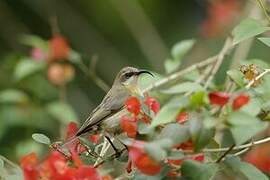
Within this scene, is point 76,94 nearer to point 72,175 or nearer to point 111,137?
point 111,137

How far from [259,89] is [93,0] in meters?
6.01

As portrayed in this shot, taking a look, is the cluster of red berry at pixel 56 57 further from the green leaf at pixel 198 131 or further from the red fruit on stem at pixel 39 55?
the green leaf at pixel 198 131

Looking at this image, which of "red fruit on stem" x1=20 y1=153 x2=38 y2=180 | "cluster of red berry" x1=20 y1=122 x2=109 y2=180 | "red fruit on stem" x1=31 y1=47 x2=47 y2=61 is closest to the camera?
"cluster of red berry" x1=20 y1=122 x2=109 y2=180

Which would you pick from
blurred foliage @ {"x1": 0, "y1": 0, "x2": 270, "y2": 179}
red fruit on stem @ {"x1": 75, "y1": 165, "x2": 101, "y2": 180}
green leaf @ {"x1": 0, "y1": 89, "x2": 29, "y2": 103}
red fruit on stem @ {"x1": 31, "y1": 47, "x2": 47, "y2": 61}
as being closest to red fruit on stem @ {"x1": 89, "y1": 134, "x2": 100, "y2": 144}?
blurred foliage @ {"x1": 0, "y1": 0, "x2": 270, "y2": 179}

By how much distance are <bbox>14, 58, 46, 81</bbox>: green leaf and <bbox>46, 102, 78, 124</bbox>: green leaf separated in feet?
0.87

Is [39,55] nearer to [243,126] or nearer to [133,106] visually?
[133,106]

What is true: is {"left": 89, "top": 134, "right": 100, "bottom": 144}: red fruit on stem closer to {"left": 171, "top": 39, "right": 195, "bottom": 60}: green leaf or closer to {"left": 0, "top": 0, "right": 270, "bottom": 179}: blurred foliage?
{"left": 0, "top": 0, "right": 270, "bottom": 179}: blurred foliage

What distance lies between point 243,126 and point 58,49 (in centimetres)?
335

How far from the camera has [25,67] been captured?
518 cm

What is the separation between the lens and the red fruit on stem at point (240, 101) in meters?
2.17

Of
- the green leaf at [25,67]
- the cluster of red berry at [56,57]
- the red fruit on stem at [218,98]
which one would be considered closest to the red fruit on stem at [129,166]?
the red fruit on stem at [218,98]

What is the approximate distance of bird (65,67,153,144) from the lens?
3.14 meters

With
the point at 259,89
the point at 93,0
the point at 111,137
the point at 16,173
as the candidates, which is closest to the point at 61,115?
the point at 111,137

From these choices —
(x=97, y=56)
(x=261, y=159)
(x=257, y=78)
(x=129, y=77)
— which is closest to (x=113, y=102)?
(x=129, y=77)
